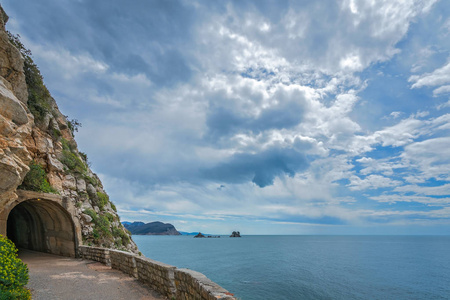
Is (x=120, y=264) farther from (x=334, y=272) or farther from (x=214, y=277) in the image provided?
(x=334, y=272)

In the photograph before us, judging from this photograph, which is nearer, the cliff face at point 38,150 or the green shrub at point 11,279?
the green shrub at point 11,279

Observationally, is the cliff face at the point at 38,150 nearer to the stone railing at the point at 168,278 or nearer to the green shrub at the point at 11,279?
the green shrub at the point at 11,279

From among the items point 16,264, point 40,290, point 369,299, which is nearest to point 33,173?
point 40,290

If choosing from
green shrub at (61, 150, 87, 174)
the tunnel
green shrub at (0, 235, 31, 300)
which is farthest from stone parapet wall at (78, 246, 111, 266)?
green shrub at (61, 150, 87, 174)

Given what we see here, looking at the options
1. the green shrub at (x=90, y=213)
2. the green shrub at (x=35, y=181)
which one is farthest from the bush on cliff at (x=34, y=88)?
the green shrub at (x=90, y=213)

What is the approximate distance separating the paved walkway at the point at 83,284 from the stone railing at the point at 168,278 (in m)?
0.31

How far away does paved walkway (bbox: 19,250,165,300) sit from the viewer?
8.94 meters

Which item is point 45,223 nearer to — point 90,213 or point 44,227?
point 44,227

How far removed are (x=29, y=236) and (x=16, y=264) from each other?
59.2 ft

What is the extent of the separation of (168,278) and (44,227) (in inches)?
666

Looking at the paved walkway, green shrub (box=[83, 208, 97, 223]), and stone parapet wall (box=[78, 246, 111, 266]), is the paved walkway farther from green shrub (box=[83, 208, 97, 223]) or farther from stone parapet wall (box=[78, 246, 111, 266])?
green shrub (box=[83, 208, 97, 223])

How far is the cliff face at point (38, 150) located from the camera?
494 inches

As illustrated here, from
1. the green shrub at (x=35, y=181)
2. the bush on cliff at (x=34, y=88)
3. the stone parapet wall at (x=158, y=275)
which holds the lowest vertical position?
the stone parapet wall at (x=158, y=275)

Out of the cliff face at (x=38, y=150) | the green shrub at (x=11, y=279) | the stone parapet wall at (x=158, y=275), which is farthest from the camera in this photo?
the cliff face at (x=38, y=150)
